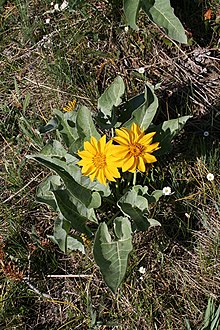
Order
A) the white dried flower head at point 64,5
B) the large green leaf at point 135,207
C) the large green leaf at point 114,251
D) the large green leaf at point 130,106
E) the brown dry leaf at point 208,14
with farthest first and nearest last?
the white dried flower head at point 64,5 < the brown dry leaf at point 208,14 < the large green leaf at point 130,106 < the large green leaf at point 135,207 < the large green leaf at point 114,251

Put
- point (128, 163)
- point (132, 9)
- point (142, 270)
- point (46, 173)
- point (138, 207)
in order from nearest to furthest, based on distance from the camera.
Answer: point (128, 163), point (138, 207), point (142, 270), point (132, 9), point (46, 173)

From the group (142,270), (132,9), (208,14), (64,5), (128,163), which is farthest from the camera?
(64,5)

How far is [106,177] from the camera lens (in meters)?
1.90

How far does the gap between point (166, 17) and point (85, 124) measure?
55 centimetres

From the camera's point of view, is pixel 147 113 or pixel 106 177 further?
pixel 147 113

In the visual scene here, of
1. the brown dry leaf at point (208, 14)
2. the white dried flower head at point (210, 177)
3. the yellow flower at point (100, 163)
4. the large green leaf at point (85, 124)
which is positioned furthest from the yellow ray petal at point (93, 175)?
the brown dry leaf at point (208, 14)

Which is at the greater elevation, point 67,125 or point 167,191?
point 67,125

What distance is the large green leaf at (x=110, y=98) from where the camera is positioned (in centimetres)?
212

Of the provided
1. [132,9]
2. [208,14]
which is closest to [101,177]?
[132,9]

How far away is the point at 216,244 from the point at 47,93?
1018 mm

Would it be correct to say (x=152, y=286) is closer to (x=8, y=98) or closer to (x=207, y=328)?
(x=207, y=328)

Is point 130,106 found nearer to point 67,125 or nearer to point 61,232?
point 67,125

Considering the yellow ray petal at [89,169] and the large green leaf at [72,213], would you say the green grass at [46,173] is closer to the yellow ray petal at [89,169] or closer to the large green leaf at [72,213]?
the large green leaf at [72,213]

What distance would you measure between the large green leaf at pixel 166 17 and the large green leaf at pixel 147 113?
0.29 meters
